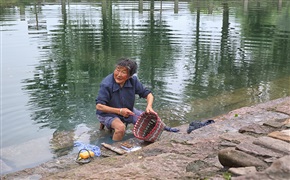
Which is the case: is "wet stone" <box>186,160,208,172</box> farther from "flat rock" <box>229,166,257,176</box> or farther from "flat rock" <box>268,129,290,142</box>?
"flat rock" <box>268,129,290,142</box>

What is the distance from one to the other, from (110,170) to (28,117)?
357 cm

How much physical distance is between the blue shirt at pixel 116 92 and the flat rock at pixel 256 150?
226 cm

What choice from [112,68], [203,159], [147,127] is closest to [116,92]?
[147,127]

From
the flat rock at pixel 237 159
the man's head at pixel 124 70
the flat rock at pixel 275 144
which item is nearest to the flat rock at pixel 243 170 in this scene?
the flat rock at pixel 237 159

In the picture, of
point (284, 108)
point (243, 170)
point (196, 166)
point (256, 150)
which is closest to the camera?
point (243, 170)

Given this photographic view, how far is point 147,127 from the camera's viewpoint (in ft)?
17.3

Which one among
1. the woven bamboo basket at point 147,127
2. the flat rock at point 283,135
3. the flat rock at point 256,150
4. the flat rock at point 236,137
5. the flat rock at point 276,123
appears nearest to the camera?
the flat rock at point 256,150

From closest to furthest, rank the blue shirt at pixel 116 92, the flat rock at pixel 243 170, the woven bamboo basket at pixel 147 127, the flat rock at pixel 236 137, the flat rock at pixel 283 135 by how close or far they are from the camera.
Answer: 1. the flat rock at pixel 243 170
2. the flat rock at pixel 283 135
3. the flat rock at pixel 236 137
4. the woven bamboo basket at pixel 147 127
5. the blue shirt at pixel 116 92

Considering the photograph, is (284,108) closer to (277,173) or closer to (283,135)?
(283,135)

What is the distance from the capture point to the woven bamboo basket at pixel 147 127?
16.2 ft

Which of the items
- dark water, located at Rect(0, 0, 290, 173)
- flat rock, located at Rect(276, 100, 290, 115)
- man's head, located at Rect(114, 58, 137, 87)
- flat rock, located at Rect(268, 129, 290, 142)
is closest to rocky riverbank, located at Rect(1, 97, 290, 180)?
flat rock, located at Rect(268, 129, 290, 142)

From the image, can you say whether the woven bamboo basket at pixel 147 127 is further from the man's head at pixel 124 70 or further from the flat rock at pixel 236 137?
the flat rock at pixel 236 137

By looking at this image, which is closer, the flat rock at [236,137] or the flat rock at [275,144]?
the flat rock at [275,144]

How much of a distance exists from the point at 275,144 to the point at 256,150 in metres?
0.22
